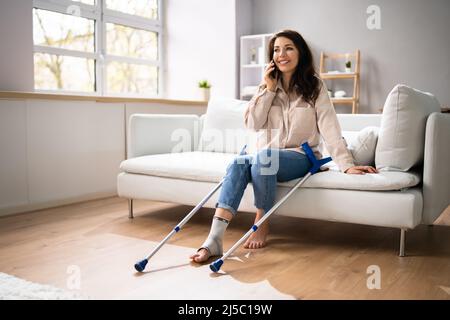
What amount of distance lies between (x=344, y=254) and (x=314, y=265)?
24 cm

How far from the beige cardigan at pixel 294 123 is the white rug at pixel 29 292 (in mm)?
1182

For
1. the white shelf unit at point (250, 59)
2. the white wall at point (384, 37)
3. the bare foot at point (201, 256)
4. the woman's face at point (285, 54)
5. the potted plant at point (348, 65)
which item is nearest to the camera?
the bare foot at point (201, 256)

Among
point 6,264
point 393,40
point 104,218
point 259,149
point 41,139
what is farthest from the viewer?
point 393,40

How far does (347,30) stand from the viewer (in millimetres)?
5117

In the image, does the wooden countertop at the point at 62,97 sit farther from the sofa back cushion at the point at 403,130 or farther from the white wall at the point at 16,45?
the sofa back cushion at the point at 403,130

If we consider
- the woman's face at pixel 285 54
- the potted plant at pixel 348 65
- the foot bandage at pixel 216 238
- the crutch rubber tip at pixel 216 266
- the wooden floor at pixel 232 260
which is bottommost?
the wooden floor at pixel 232 260

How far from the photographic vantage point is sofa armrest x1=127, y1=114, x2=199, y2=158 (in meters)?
2.98

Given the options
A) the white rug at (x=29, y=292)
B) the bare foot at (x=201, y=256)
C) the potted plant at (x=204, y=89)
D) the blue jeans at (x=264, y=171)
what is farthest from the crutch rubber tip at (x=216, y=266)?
the potted plant at (x=204, y=89)

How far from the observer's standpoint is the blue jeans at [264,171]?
2.16m

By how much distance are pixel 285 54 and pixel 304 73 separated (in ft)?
0.44

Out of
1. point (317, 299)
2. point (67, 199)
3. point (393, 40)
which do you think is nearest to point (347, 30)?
point (393, 40)

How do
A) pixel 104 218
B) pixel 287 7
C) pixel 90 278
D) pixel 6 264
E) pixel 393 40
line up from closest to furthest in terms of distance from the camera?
1. pixel 90 278
2. pixel 6 264
3. pixel 104 218
4. pixel 393 40
5. pixel 287 7

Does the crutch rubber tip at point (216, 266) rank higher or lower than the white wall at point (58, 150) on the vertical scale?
lower
